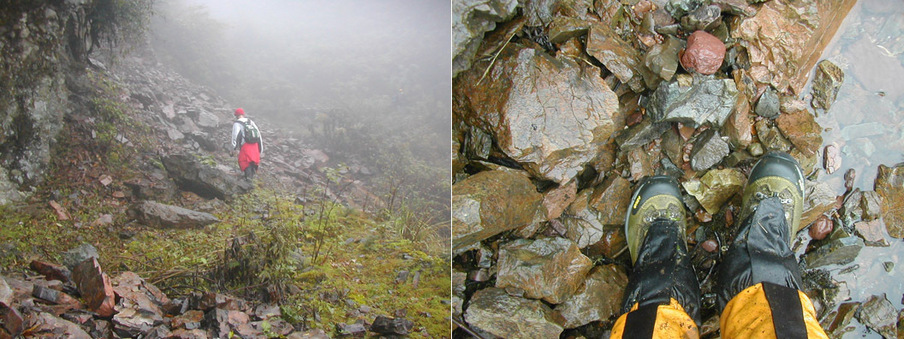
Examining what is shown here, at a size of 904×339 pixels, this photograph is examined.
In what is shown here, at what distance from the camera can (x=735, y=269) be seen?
2385 millimetres

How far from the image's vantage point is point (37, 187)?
1840mm

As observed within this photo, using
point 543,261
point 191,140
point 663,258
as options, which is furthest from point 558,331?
point 191,140

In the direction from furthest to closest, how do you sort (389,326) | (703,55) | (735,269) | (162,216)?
(703,55) → (735,269) → (389,326) → (162,216)

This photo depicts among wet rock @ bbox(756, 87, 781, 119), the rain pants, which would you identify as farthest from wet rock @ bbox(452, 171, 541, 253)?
wet rock @ bbox(756, 87, 781, 119)

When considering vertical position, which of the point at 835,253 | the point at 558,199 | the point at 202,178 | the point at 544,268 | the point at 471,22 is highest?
the point at 471,22

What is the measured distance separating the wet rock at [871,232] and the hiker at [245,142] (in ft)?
10.9

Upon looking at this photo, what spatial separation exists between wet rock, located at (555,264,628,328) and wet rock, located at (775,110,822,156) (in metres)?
1.33

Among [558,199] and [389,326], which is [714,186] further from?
[389,326]

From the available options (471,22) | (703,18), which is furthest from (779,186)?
(471,22)

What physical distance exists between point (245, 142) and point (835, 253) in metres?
3.20

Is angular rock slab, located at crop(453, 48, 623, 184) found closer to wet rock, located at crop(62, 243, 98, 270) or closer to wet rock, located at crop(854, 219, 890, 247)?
wet rock, located at crop(854, 219, 890, 247)

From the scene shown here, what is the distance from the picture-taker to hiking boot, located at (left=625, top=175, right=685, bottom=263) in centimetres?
268

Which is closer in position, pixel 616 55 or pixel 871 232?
pixel 616 55

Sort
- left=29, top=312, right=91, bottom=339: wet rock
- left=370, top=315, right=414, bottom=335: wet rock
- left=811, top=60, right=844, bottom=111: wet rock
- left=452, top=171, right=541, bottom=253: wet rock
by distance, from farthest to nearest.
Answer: left=811, top=60, right=844, bottom=111: wet rock, left=452, top=171, right=541, bottom=253: wet rock, left=370, top=315, right=414, bottom=335: wet rock, left=29, top=312, right=91, bottom=339: wet rock
